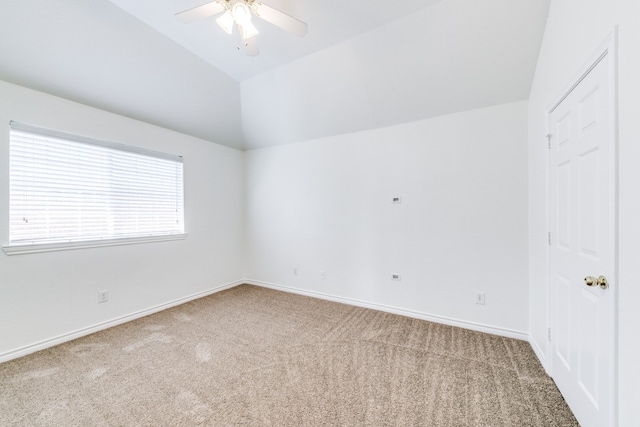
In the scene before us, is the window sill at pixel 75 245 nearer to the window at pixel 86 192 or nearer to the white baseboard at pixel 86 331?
the window at pixel 86 192

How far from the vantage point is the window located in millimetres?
2250

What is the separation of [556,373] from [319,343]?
181cm

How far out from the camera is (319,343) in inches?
94.6

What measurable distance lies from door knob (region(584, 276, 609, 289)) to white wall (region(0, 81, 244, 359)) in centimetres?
403

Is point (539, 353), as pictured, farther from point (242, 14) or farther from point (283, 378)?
point (242, 14)

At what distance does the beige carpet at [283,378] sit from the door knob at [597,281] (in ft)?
2.96

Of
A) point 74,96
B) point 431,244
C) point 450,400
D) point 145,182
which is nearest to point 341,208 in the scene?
point 431,244

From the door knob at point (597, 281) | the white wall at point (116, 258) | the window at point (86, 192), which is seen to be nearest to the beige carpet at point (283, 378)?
the white wall at point (116, 258)

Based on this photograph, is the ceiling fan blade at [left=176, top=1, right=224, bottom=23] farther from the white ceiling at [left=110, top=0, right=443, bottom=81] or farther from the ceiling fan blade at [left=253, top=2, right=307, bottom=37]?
the white ceiling at [left=110, top=0, right=443, bottom=81]

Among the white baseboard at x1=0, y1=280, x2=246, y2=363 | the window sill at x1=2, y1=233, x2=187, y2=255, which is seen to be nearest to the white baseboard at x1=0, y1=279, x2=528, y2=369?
the white baseboard at x1=0, y1=280, x2=246, y2=363

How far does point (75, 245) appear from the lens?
2535 mm

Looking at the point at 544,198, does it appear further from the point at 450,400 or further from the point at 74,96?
the point at 74,96

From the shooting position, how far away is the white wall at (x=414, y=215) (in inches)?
98.3

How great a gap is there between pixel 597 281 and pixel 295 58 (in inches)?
117
